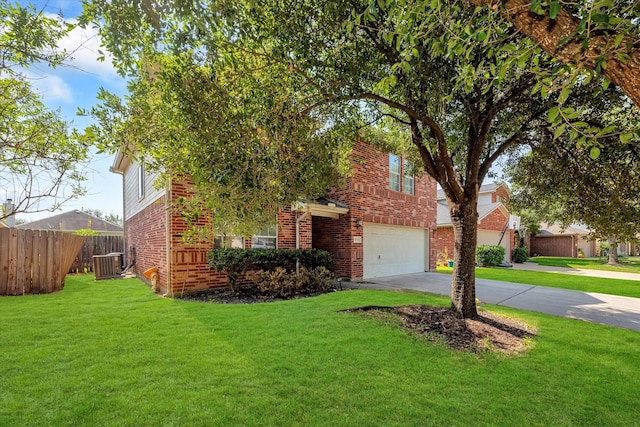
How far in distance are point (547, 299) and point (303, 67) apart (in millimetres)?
8660

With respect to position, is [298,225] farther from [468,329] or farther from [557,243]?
[557,243]

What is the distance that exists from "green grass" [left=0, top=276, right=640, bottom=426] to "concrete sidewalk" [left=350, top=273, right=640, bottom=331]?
1.08 metres

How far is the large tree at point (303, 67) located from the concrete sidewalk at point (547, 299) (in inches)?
128

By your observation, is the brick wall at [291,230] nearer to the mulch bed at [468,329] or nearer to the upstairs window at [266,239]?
the upstairs window at [266,239]

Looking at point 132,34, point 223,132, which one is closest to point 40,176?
point 132,34

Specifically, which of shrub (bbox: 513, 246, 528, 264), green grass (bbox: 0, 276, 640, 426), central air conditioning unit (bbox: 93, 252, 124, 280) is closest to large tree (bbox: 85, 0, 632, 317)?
green grass (bbox: 0, 276, 640, 426)

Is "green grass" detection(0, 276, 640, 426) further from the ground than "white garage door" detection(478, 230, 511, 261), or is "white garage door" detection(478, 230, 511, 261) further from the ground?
"white garage door" detection(478, 230, 511, 261)

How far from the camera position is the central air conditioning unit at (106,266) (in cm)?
1208

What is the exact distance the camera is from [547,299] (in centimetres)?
848

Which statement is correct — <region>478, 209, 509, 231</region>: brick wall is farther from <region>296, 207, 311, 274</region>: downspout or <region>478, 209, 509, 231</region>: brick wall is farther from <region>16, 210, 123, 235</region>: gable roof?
<region>16, 210, 123, 235</region>: gable roof

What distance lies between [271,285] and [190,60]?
6.04 meters

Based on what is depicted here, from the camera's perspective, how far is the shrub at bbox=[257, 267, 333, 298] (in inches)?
339

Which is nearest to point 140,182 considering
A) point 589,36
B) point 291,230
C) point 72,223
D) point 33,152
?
point 291,230

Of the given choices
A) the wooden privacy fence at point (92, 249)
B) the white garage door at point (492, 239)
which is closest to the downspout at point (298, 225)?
the wooden privacy fence at point (92, 249)
